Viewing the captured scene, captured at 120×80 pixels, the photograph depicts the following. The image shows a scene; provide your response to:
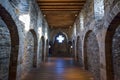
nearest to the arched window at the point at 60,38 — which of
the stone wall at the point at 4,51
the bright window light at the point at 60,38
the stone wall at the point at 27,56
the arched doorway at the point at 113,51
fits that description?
the bright window light at the point at 60,38

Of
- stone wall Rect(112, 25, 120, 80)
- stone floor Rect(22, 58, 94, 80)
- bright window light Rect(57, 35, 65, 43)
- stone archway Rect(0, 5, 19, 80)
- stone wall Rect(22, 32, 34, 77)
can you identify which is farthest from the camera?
bright window light Rect(57, 35, 65, 43)

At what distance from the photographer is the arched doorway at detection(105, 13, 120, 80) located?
2.99m

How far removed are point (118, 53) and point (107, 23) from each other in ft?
2.60

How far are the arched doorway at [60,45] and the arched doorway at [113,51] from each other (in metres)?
12.4

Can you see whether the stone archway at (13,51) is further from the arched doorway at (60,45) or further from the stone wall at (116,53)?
the arched doorway at (60,45)

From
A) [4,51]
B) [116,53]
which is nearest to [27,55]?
[4,51]

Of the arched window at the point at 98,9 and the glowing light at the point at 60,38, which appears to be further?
the glowing light at the point at 60,38

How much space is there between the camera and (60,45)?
16.0 m

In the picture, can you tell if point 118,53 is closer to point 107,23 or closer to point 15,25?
point 107,23

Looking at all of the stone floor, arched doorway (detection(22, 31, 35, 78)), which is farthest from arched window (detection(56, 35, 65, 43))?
the stone floor

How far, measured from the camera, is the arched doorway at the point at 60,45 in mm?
Answer: 15720

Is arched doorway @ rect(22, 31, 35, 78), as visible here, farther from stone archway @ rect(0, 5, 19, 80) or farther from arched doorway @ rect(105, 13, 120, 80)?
arched doorway @ rect(105, 13, 120, 80)

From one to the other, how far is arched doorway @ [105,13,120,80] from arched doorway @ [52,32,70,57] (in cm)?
1239

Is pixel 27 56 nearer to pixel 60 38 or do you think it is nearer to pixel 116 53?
pixel 116 53
